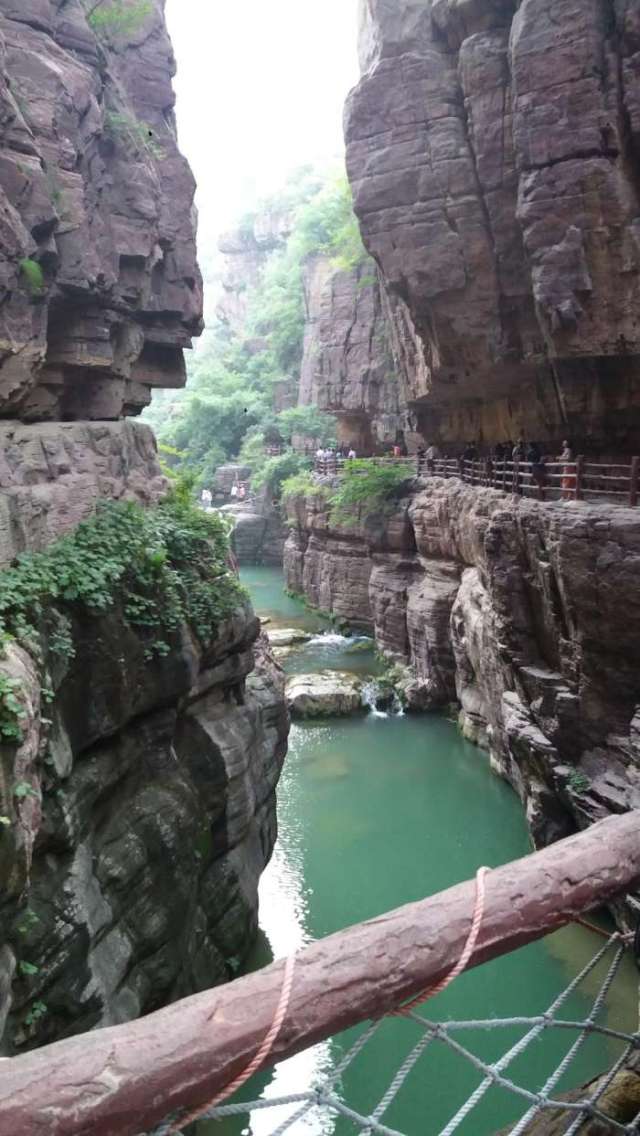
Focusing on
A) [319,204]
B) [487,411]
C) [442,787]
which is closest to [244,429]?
[319,204]

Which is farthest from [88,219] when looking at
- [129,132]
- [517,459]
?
[517,459]

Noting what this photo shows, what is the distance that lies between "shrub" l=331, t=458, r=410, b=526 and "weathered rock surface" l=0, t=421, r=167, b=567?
11.8m

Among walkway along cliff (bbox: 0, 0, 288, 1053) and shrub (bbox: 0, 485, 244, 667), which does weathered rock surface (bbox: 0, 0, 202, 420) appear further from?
shrub (bbox: 0, 485, 244, 667)

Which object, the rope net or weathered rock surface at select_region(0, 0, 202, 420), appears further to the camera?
weathered rock surface at select_region(0, 0, 202, 420)

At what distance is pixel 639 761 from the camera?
944 centimetres

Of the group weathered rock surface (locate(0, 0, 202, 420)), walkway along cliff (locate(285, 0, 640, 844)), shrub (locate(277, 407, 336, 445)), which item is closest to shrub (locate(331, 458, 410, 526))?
walkway along cliff (locate(285, 0, 640, 844))

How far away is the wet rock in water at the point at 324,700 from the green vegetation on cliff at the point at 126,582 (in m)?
8.64

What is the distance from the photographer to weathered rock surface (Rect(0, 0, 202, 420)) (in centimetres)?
826

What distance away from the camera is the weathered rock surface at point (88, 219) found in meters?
8.26

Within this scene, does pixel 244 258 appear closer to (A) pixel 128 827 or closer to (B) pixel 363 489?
(B) pixel 363 489

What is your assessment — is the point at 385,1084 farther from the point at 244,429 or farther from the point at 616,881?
the point at 244,429

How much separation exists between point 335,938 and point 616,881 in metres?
0.92

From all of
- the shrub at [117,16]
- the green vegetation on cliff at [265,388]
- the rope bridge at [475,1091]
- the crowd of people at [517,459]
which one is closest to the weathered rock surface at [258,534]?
the green vegetation on cliff at [265,388]

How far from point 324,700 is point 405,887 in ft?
23.4
